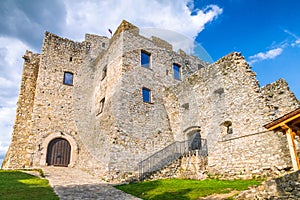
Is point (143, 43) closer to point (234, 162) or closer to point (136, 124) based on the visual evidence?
point (136, 124)

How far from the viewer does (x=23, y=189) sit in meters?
8.60

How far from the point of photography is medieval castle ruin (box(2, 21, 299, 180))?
11352 millimetres

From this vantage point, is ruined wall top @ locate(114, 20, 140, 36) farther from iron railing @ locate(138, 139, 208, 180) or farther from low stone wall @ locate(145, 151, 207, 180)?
low stone wall @ locate(145, 151, 207, 180)

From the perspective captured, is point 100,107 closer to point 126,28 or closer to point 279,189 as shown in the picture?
point 126,28

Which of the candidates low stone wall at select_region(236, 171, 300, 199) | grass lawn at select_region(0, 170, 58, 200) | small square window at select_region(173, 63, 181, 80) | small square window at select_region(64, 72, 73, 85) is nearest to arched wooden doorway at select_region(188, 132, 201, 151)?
small square window at select_region(173, 63, 181, 80)

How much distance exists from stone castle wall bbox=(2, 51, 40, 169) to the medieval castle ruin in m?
0.07

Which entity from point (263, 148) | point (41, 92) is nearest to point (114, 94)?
point (41, 92)

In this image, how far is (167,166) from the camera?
12914mm

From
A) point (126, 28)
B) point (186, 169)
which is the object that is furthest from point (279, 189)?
point (126, 28)

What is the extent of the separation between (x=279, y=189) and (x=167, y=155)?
26.4 feet

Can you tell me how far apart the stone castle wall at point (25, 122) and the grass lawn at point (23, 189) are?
17.3ft

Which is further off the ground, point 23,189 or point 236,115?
point 236,115

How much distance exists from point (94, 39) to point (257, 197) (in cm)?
2060

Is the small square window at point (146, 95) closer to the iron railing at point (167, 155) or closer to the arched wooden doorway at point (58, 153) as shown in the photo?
the iron railing at point (167, 155)
